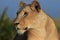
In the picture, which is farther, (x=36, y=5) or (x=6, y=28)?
Result: (x=6, y=28)

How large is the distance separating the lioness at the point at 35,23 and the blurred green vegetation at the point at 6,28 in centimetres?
169

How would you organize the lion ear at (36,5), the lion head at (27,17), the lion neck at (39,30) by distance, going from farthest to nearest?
the lion neck at (39,30) < the lion ear at (36,5) < the lion head at (27,17)

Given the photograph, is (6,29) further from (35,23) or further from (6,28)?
(35,23)

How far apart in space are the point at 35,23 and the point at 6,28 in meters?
2.18

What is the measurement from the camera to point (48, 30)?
491cm

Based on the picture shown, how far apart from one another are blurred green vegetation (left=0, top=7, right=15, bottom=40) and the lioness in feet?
5.54

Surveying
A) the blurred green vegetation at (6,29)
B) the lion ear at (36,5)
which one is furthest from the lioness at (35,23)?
the blurred green vegetation at (6,29)

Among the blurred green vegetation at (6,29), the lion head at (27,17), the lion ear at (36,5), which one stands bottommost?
the blurred green vegetation at (6,29)

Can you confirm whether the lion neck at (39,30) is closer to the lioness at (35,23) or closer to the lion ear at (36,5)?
the lioness at (35,23)

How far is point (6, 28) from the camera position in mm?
6832

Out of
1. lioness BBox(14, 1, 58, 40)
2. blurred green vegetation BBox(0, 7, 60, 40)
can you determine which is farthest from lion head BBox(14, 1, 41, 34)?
blurred green vegetation BBox(0, 7, 60, 40)

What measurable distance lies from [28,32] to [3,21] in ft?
6.18

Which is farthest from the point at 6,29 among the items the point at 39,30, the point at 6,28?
the point at 39,30

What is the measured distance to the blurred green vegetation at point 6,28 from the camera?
266 inches
